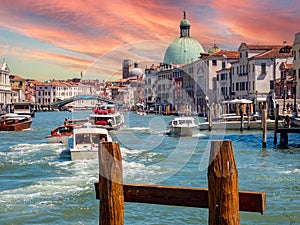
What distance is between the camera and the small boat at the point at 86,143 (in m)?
17.2

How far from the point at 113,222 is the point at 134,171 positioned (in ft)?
32.1

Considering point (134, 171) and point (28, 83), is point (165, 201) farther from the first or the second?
point (28, 83)

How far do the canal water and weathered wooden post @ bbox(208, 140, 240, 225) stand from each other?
15.4 feet

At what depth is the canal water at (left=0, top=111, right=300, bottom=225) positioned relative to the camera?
9.73m

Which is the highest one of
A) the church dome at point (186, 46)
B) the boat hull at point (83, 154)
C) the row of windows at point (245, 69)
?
the church dome at point (186, 46)

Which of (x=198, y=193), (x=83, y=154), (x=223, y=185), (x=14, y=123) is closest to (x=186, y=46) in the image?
(x=14, y=123)

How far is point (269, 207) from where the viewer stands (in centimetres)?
1038

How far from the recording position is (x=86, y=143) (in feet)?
60.6

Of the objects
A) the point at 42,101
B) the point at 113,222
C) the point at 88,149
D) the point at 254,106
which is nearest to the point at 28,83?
the point at 42,101

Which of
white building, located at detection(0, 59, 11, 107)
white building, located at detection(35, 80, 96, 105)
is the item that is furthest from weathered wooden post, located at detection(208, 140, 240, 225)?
white building, located at detection(35, 80, 96, 105)

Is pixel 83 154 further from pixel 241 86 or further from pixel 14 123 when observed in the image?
pixel 241 86

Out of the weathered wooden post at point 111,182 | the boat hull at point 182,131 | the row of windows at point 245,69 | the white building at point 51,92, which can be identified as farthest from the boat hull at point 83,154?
the white building at point 51,92

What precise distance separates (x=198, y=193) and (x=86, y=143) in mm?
13833

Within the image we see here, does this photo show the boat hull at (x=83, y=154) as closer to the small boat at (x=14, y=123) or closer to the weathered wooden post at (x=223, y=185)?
the weathered wooden post at (x=223, y=185)
